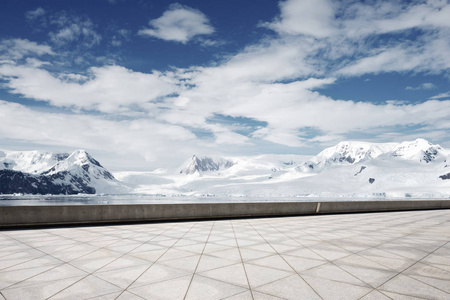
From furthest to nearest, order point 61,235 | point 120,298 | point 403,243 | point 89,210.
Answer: point 89,210 < point 61,235 < point 403,243 < point 120,298

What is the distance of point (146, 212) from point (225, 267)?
30.7ft

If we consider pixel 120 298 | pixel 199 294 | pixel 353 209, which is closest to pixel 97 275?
pixel 120 298

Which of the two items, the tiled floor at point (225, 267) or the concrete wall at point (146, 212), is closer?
the tiled floor at point (225, 267)

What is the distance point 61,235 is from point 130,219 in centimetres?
408

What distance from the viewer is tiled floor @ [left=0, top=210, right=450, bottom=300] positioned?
181 inches

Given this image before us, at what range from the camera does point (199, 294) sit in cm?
449

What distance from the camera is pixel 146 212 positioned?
562 inches

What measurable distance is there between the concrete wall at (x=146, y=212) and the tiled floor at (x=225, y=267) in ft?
10.9

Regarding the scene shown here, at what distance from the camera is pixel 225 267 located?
19.4ft

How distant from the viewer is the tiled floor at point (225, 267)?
459 centimetres

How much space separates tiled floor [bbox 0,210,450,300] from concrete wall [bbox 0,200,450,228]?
10.9 feet

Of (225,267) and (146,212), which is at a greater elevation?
(146,212)

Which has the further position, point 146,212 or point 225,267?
point 146,212

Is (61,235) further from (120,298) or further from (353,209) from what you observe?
(353,209)
